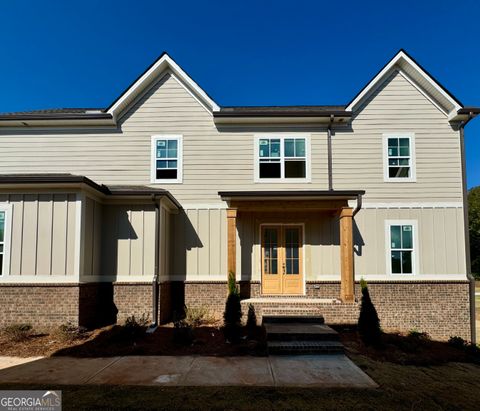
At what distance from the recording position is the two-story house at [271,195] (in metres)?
10.3

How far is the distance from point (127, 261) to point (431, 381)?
25.3ft

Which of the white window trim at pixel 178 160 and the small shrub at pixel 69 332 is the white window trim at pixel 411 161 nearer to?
the white window trim at pixel 178 160

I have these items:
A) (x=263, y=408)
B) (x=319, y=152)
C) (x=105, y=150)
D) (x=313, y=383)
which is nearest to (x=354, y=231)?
(x=319, y=152)

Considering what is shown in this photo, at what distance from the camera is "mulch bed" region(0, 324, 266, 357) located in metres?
7.50

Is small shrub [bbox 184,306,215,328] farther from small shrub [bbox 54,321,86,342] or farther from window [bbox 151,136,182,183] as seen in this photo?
window [bbox 151,136,182,183]

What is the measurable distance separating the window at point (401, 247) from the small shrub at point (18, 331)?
32.4ft

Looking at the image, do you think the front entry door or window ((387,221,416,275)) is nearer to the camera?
window ((387,221,416,275))

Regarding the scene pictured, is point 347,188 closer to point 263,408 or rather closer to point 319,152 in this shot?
point 319,152

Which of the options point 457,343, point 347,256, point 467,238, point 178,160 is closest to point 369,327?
point 347,256

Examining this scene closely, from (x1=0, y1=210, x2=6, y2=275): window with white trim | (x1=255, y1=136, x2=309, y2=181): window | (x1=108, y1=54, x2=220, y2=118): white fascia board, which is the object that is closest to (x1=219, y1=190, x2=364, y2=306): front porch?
(x1=255, y1=136, x2=309, y2=181): window

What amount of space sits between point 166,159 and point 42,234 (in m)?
4.21

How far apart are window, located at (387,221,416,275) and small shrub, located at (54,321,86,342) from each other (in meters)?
8.70

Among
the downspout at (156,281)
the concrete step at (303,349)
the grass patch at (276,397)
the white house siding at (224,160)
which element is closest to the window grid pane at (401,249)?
the white house siding at (224,160)

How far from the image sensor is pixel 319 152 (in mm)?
11641
